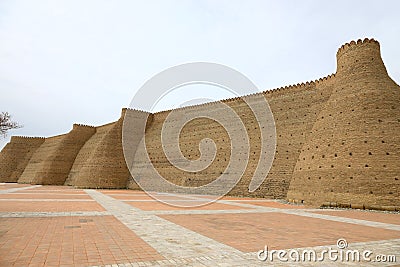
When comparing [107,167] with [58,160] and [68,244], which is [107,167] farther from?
[68,244]

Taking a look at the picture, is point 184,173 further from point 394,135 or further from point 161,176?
point 394,135

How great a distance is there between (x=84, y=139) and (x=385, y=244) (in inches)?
1543

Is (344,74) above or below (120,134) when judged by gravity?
above

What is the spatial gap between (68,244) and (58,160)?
3555 cm

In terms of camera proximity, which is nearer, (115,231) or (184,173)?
(115,231)

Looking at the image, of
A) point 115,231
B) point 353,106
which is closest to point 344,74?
point 353,106

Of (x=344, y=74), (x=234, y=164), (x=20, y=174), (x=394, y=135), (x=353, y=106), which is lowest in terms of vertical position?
(x=20, y=174)

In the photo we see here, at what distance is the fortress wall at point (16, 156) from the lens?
146ft

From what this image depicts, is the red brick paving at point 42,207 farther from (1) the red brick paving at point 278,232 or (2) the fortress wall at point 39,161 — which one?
(2) the fortress wall at point 39,161

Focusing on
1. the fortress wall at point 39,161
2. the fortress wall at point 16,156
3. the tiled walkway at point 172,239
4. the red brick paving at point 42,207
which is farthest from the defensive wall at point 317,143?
the fortress wall at point 16,156

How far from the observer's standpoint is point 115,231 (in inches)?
270

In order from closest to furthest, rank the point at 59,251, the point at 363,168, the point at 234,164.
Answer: the point at 59,251
the point at 363,168
the point at 234,164

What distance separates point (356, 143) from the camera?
1421 cm

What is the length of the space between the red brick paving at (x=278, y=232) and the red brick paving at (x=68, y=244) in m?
1.81
